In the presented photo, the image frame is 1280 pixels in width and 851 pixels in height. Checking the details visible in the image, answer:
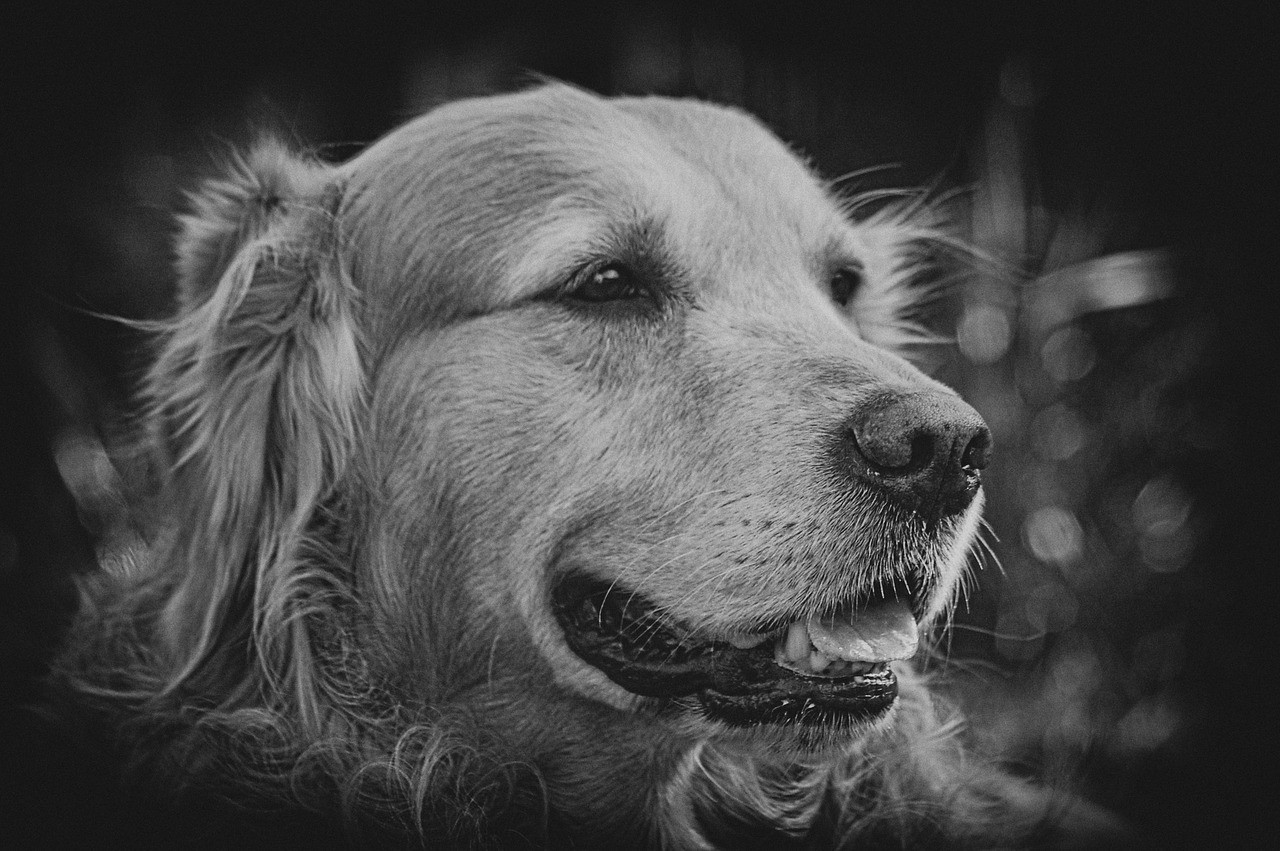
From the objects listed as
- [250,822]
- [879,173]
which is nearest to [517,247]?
[250,822]

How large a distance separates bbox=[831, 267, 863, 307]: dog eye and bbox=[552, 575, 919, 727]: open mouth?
1.13 m

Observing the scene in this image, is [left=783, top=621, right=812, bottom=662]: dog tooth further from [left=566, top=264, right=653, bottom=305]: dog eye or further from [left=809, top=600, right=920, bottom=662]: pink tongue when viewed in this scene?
[left=566, top=264, right=653, bottom=305]: dog eye

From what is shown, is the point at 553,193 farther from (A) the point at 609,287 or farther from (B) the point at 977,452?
(B) the point at 977,452

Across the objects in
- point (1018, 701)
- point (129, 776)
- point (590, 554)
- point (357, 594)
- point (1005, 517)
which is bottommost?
point (1018, 701)

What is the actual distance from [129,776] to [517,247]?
1.46 m

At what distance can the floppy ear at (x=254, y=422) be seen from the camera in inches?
97.4

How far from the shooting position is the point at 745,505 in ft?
7.43

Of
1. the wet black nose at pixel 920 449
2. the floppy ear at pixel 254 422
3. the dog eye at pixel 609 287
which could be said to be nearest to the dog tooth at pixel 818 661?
the wet black nose at pixel 920 449

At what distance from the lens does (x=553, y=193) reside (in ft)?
8.53

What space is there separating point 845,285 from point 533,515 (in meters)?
1.32

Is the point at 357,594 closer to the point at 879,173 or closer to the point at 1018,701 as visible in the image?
the point at 1018,701

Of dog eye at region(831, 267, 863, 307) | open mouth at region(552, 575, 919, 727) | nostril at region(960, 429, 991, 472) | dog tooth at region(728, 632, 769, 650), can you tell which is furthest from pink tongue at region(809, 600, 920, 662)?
dog eye at region(831, 267, 863, 307)

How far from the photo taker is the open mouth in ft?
7.32

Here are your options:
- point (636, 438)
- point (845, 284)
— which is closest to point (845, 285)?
point (845, 284)
